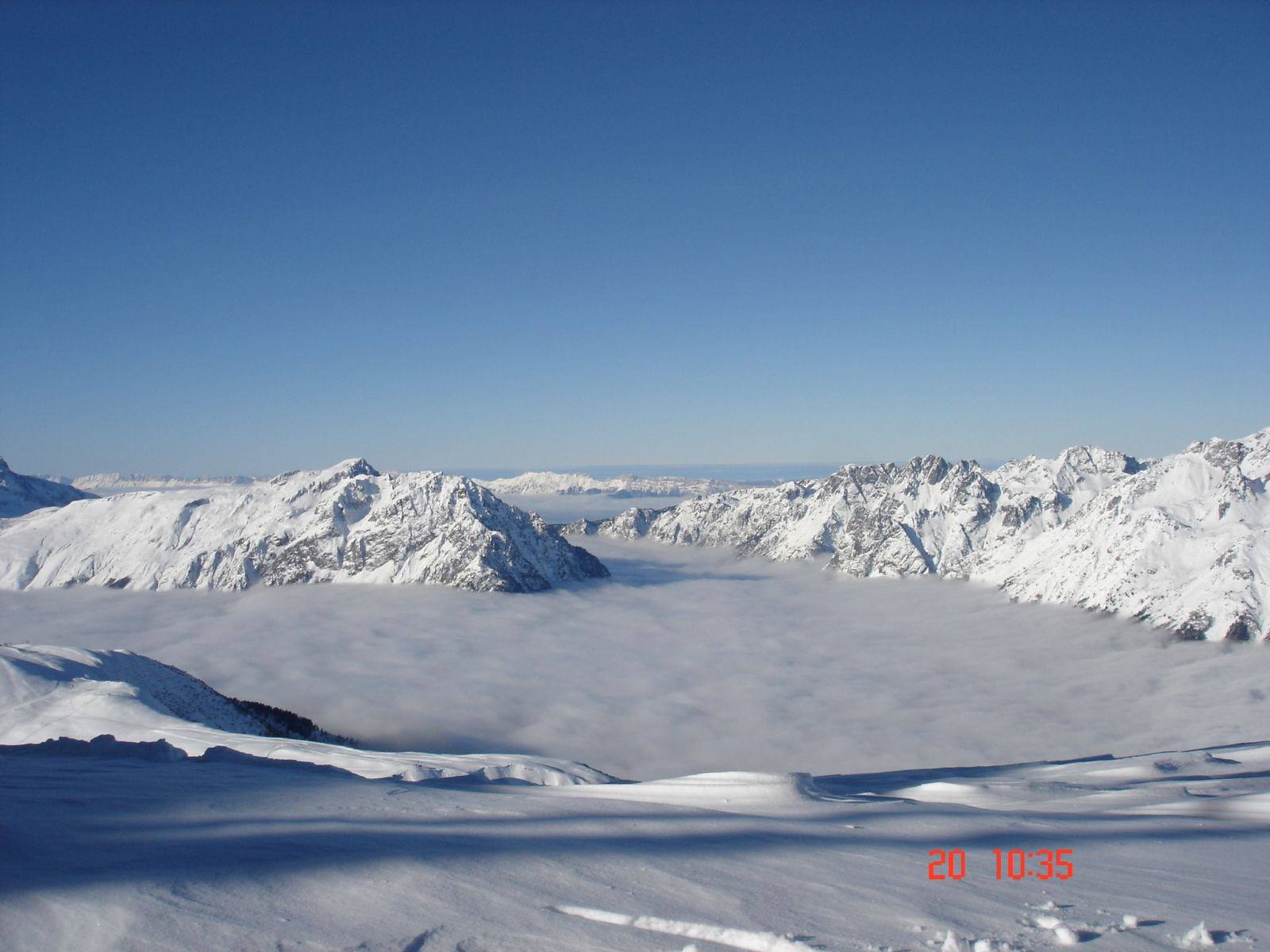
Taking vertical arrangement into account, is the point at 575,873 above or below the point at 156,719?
above

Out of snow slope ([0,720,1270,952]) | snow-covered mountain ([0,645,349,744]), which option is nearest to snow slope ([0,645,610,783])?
snow-covered mountain ([0,645,349,744])

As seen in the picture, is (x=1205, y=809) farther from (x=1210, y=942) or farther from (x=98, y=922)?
(x=98, y=922)

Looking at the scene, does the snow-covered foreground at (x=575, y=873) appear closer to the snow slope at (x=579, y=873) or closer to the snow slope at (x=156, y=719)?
the snow slope at (x=579, y=873)

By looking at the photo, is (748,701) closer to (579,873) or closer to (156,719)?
(156,719)

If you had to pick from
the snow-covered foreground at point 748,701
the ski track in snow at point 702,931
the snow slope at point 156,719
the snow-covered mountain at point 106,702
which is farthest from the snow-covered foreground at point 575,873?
the snow-covered foreground at point 748,701

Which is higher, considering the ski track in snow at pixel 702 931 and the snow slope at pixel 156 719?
the ski track in snow at pixel 702 931
